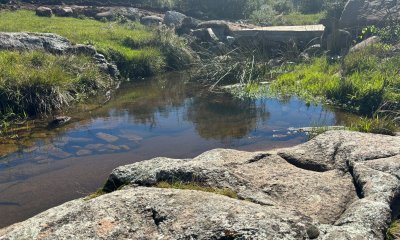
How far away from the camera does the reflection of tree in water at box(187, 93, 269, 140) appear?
11086 millimetres

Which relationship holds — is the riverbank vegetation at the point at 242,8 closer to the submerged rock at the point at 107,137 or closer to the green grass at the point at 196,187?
the submerged rock at the point at 107,137

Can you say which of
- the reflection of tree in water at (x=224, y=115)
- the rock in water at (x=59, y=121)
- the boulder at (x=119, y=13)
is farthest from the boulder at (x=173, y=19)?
the rock in water at (x=59, y=121)

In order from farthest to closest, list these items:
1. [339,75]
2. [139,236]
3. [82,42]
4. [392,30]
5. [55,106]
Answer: [82,42]
[392,30]
[339,75]
[55,106]
[139,236]

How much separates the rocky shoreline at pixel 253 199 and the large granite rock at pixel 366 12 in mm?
13868

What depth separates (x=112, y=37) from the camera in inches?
803

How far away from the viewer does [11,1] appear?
27766mm

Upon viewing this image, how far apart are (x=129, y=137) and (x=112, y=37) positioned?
10.7 metres

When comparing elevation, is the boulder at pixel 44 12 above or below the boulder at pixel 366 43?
above

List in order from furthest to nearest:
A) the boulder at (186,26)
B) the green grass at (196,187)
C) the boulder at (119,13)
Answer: the boulder at (119,13) → the boulder at (186,26) → the green grass at (196,187)

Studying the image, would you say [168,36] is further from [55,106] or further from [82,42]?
[55,106]

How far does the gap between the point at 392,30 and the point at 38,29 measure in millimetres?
14782

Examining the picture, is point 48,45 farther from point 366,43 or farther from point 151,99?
point 366,43

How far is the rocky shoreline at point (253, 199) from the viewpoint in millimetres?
3842

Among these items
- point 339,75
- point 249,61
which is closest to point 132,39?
point 249,61
